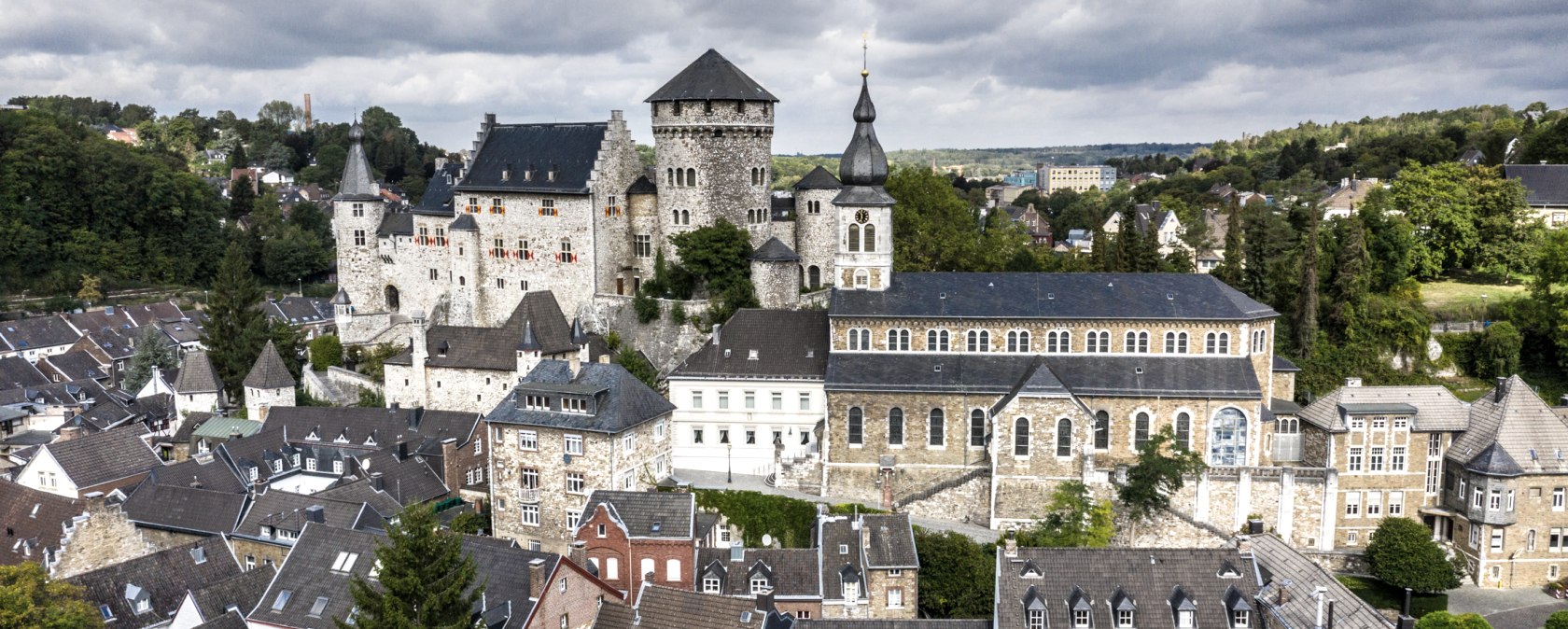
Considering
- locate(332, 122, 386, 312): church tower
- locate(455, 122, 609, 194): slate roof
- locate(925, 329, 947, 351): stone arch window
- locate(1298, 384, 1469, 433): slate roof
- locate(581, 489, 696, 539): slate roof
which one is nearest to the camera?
locate(581, 489, 696, 539): slate roof

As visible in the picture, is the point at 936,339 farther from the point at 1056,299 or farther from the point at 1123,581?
the point at 1123,581

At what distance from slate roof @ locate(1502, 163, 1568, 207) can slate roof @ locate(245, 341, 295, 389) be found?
234ft

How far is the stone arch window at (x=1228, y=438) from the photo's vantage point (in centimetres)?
4625

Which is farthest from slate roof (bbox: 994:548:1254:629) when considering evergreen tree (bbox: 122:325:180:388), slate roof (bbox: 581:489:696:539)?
evergreen tree (bbox: 122:325:180:388)

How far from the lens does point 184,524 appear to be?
154ft

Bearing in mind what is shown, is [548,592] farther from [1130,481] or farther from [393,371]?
[393,371]

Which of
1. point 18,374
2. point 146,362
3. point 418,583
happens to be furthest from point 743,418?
point 18,374

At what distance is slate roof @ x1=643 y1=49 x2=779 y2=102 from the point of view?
194 feet

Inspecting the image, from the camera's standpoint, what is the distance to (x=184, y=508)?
1879 inches

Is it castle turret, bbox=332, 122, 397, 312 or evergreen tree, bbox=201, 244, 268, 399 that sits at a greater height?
castle turret, bbox=332, 122, 397, 312

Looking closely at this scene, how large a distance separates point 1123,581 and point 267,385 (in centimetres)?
4591

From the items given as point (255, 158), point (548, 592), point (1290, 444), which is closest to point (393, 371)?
point (548, 592)

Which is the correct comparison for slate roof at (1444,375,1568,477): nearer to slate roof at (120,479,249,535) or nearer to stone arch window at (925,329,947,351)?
stone arch window at (925,329,947,351)

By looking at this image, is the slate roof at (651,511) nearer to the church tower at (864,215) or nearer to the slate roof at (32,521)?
the church tower at (864,215)
